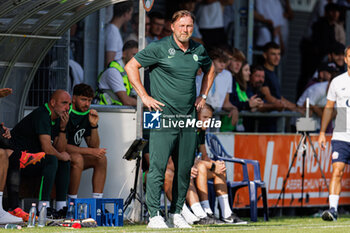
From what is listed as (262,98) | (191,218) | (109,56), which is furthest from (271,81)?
(191,218)

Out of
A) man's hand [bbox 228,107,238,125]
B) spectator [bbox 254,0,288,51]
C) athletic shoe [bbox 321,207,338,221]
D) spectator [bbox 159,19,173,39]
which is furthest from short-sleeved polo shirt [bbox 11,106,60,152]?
spectator [bbox 254,0,288,51]

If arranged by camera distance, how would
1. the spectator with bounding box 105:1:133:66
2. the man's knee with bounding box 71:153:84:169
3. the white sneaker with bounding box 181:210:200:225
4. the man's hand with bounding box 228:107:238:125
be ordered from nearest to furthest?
the white sneaker with bounding box 181:210:200:225
the man's knee with bounding box 71:153:84:169
the man's hand with bounding box 228:107:238:125
the spectator with bounding box 105:1:133:66

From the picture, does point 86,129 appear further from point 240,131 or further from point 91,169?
point 240,131

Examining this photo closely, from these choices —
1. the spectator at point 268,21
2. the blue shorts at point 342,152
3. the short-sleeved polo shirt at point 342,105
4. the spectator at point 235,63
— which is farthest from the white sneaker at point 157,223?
the spectator at point 268,21

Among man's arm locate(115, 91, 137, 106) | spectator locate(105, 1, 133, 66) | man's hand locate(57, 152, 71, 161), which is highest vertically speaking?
spectator locate(105, 1, 133, 66)

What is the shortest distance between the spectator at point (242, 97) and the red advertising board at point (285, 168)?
57 centimetres

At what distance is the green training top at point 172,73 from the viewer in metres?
9.48

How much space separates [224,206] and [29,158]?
2503 mm

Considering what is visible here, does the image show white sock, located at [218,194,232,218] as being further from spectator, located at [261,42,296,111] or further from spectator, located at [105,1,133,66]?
spectator, located at [261,42,296,111]

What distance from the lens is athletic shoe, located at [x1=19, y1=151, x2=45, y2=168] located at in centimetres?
1031

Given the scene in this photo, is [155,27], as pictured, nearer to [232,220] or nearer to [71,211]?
[232,220]

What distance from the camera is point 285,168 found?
13281mm

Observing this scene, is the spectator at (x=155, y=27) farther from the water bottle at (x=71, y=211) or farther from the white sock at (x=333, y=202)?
the water bottle at (x=71, y=211)

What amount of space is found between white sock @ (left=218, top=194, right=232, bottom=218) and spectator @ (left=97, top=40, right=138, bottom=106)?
1754 mm
